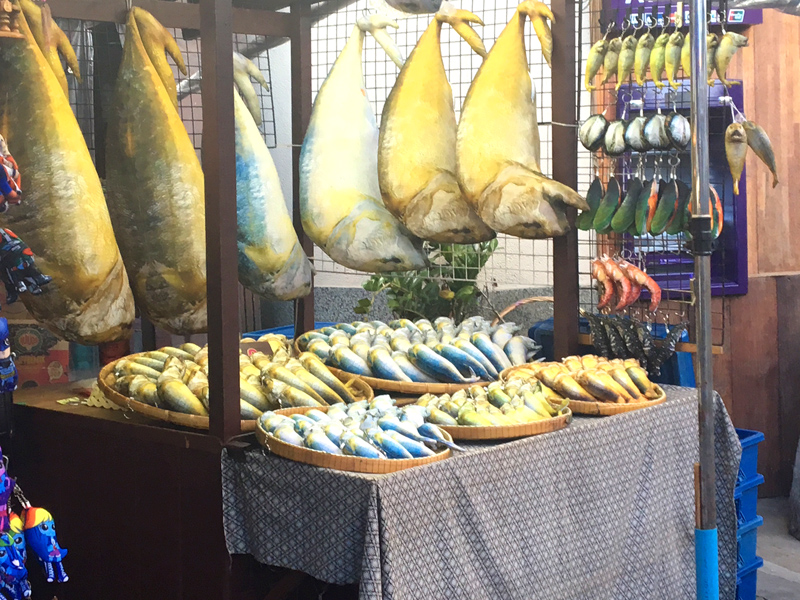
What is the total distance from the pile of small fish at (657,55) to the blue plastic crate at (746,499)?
62.8 inches

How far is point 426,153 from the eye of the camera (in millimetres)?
3477

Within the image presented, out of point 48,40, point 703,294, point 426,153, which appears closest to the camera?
point 703,294

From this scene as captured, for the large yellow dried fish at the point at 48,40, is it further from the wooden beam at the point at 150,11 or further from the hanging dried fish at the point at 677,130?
the hanging dried fish at the point at 677,130

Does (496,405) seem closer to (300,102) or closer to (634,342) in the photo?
(634,342)

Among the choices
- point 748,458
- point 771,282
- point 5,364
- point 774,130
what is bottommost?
point 748,458

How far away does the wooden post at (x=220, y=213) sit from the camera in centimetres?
266

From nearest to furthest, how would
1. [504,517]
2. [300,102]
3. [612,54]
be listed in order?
[504,517]
[612,54]
[300,102]

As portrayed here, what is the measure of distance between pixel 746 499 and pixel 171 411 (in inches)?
90.1

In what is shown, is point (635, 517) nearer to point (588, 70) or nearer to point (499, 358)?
point (499, 358)

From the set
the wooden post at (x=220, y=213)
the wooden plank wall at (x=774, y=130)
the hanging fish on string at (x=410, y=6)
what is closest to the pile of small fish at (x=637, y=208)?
the hanging fish on string at (x=410, y=6)

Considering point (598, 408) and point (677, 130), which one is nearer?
point (598, 408)

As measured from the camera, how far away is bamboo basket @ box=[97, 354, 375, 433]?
9.14 ft

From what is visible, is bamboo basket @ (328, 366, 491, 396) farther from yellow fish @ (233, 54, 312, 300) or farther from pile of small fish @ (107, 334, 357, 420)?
yellow fish @ (233, 54, 312, 300)

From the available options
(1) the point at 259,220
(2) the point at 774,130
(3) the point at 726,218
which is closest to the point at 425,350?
(1) the point at 259,220
